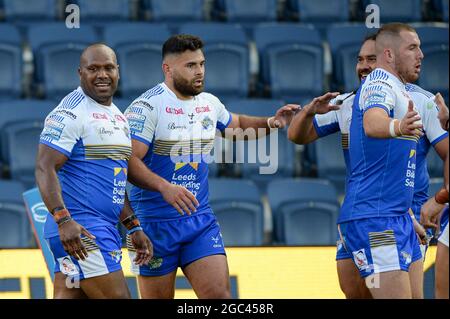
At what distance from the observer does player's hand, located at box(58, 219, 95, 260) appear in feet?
21.0

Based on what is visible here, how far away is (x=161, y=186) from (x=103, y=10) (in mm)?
5105

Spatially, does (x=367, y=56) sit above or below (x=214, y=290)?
above

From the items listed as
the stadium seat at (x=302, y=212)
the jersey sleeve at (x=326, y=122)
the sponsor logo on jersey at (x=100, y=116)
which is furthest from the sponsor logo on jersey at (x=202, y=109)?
the stadium seat at (x=302, y=212)

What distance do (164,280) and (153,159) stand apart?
0.78m

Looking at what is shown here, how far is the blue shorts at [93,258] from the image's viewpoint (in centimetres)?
654

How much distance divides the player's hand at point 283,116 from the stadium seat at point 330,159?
2830mm

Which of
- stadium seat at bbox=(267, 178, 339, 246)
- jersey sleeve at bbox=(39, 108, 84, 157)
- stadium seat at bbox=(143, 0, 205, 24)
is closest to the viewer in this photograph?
jersey sleeve at bbox=(39, 108, 84, 157)

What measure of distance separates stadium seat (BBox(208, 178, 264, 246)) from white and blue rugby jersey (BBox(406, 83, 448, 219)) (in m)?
2.21

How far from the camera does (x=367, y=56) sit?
7410 millimetres

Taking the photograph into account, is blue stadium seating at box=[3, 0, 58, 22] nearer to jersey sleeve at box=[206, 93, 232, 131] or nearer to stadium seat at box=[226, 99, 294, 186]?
stadium seat at box=[226, 99, 294, 186]

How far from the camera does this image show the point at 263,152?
33.8ft

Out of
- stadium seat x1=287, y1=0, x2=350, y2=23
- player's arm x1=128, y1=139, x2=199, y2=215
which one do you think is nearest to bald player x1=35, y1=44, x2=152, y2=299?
player's arm x1=128, y1=139, x2=199, y2=215

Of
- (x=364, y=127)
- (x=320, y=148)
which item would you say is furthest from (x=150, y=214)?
(x=320, y=148)

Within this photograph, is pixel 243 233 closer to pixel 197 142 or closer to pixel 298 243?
pixel 298 243
